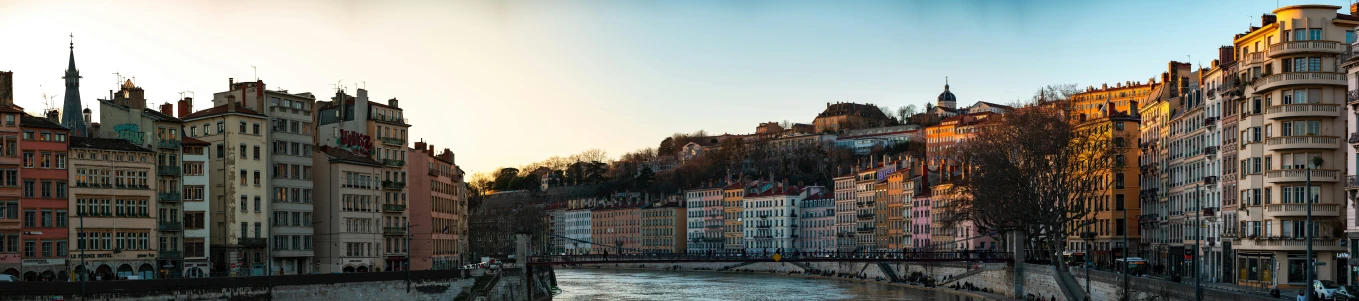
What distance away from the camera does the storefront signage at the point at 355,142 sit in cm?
8600

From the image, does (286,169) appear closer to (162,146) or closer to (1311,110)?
(162,146)

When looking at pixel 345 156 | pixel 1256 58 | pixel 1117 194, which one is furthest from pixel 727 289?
pixel 1256 58

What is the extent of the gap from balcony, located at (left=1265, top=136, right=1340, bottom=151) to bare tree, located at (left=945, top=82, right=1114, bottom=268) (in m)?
18.9

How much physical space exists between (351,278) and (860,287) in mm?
47196

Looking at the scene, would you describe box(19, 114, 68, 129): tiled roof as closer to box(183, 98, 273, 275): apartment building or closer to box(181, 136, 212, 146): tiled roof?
box(181, 136, 212, 146): tiled roof

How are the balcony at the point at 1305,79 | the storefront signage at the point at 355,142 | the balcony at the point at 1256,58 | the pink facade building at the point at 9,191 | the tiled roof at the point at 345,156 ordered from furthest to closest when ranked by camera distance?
the storefront signage at the point at 355,142 < the tiled roof at the point at 345,156 < the pink facade building at the point at 9,191 < the balcony at the point at 1256,58 < the balcony at the point at 1305,79

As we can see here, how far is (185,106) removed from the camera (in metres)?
84.8

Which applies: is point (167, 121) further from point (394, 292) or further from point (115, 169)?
point (394, 292)

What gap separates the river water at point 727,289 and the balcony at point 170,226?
2702 centimetres

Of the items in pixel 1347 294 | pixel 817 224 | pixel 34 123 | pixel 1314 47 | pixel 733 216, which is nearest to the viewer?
pixel 1347 294

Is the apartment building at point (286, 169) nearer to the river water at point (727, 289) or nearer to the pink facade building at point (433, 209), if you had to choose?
the pink facade building at point (433, 209)

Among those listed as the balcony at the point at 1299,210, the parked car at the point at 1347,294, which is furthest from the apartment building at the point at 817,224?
the parked car at the point at 1347,294

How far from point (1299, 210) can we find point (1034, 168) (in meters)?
23.0

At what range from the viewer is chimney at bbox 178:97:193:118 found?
84312mm
